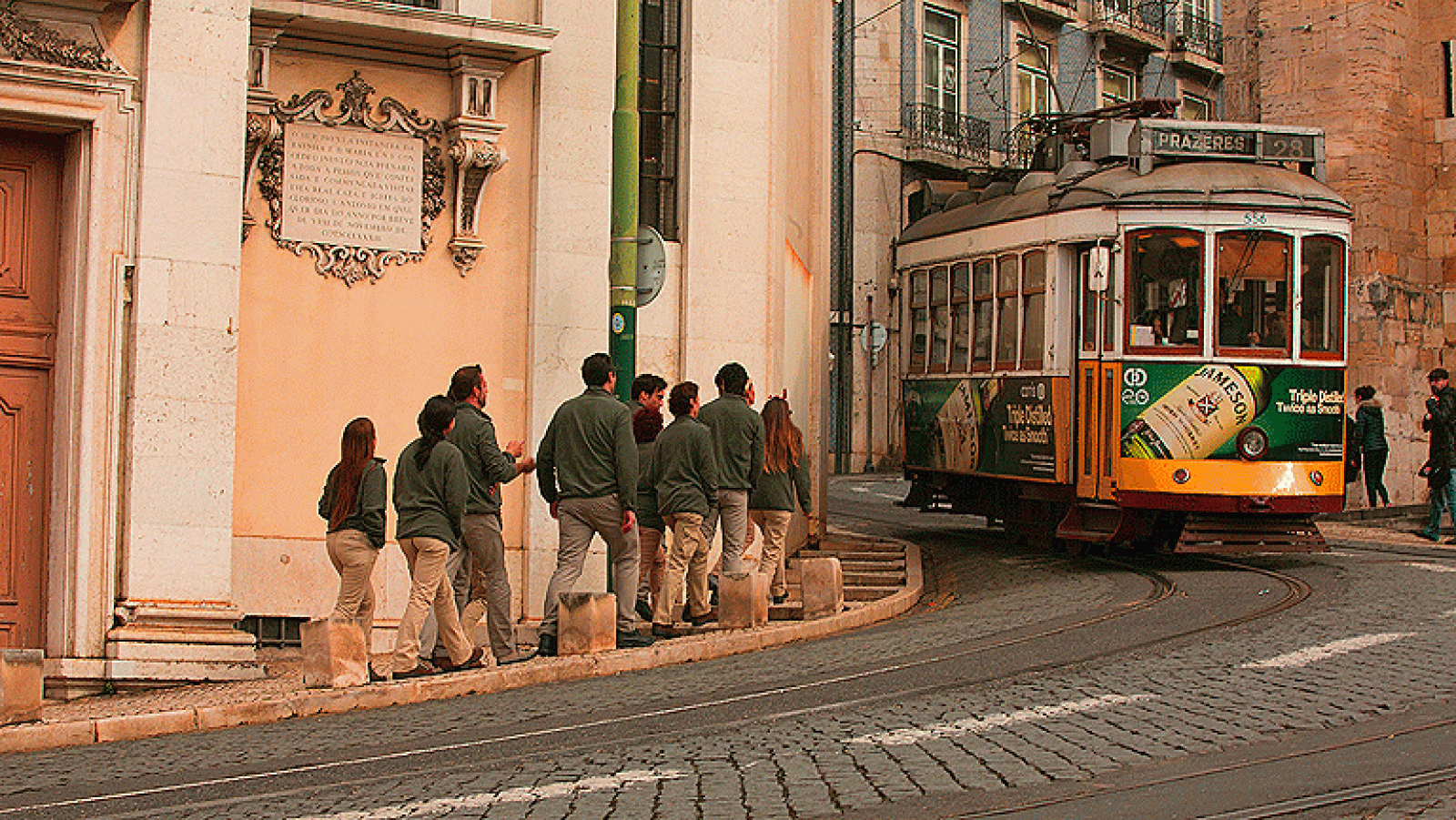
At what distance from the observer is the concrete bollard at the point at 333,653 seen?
9.84 metres

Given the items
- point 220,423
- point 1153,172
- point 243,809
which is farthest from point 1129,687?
point 1153,172

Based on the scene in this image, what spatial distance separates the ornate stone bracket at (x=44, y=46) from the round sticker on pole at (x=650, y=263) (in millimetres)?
3395

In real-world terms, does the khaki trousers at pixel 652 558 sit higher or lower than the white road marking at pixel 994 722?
higher

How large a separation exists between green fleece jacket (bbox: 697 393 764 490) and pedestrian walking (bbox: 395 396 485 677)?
2.62m

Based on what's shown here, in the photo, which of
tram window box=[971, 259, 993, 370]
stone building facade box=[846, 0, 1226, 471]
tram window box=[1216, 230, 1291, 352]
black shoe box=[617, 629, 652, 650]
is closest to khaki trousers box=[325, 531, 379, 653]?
black shoe box=[617, 629, 652, 650]

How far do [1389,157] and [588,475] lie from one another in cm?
1848

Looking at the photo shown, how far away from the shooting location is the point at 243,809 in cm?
663

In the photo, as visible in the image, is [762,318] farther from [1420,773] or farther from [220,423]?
[1420,773]

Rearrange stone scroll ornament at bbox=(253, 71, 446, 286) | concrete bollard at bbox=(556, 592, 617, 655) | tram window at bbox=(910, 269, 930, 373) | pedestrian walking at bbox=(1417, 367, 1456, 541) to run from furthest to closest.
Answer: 1. tram window at bbox=(910, 269, 930, 373)
2. pedestrian walking at bbox=(1417, 367, 1456, 541)
3. stone scroll ornament at bbox=(253, 71, 446, 286)
4. concrete bollard at bbox=(556, 592, 617, 655)

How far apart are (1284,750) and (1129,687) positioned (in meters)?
1.68

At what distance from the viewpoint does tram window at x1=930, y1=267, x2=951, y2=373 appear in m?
18.6

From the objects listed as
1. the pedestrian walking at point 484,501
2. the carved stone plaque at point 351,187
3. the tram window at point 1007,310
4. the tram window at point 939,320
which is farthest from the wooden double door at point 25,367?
the tram window at point 939,320

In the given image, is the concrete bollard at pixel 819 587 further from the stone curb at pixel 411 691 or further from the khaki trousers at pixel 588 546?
the khaki trousers at pixel 588 546

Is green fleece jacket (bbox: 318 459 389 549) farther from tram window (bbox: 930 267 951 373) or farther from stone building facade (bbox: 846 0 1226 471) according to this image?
stone building facade (bbox: 846 0 1226 471)
